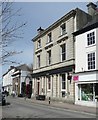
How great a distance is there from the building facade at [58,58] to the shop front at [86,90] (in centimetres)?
159

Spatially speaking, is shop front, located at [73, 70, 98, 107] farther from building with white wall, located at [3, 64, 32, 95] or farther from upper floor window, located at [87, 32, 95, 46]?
building with white wall, located at [3, 64, 32, 95]

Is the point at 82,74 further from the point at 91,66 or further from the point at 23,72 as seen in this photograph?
the point at 23,72

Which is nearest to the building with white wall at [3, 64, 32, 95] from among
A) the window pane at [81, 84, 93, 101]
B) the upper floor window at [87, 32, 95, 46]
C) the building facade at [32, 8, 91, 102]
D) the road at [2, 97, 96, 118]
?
the building facade at [32, 8, 91, 102]

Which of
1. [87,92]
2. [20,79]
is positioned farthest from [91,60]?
[20,79]

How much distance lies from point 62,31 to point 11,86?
1766 inches

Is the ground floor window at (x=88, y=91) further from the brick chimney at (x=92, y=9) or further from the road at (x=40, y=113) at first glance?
the brick chimney at (x=92, y=9)

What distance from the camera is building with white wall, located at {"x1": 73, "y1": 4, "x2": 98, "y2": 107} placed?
28.1m

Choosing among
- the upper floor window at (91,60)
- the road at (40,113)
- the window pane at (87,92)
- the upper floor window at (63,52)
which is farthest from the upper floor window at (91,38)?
the road at (40,113)

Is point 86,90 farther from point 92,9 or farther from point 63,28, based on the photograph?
point 92,9

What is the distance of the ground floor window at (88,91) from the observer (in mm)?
27975

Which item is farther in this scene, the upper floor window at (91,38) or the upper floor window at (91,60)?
the upper floor window at (91,38)

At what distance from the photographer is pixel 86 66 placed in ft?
97.2

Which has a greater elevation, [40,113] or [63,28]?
[63,28]

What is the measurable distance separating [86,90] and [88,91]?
427mm
